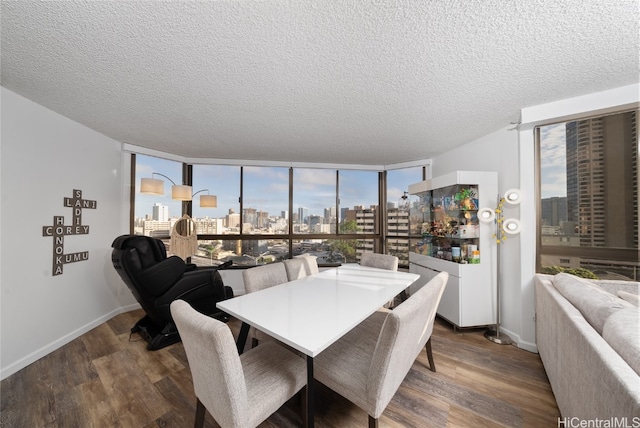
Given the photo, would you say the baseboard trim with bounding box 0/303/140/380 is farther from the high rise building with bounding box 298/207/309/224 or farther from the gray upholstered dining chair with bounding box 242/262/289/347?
the high rise building with bounding box 298/207/309/224

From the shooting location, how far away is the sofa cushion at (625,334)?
3.17 ft

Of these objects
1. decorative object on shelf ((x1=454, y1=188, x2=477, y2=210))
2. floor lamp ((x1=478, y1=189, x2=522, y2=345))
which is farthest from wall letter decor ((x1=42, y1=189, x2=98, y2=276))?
floor lamp ((x1=478, y1=189, x2=522, y2=345))

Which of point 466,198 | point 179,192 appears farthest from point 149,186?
point 466,198

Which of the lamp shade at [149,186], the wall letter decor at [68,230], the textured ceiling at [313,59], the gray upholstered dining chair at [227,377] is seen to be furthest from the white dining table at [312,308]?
the wall letter decor at [68,230]

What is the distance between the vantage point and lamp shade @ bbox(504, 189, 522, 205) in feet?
8.00

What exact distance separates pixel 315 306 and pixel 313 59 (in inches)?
67.1

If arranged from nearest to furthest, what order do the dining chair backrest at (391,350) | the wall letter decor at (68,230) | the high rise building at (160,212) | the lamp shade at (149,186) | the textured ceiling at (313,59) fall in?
the dining chair backrest at (391,350) < the textured ceiling at (313,59) < the wall letter decor at (68,230) < the lamp shade at (149,186) < the high rise building at (160,212)

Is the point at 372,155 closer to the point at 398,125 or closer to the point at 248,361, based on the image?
the point at 398,125

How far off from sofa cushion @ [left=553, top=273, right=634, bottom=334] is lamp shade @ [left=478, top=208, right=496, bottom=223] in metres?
0.96

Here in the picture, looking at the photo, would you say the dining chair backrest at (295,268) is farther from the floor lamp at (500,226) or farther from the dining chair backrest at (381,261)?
the floor lamp at (500,226)

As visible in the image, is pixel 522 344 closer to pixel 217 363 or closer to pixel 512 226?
pixel 512 226

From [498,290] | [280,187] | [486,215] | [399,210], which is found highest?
[280,187]

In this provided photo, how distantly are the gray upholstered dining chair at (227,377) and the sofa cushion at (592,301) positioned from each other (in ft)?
5.79

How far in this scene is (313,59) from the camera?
60.4 inches
